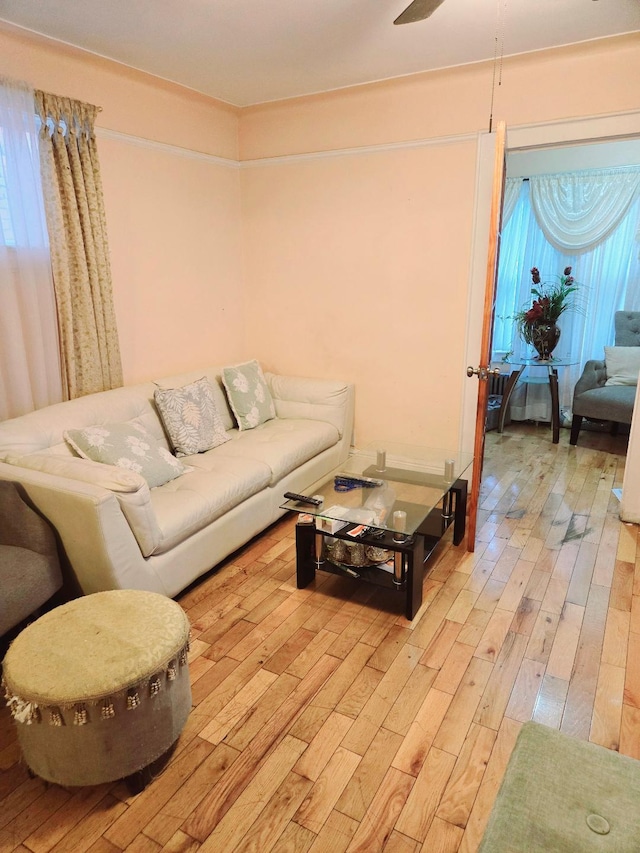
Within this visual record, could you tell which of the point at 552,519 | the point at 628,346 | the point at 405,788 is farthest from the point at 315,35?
the point at 628,346

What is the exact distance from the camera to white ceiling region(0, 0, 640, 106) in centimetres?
236

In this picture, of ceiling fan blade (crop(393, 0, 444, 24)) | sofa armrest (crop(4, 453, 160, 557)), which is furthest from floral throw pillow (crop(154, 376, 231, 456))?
ceiling fan blade (crop(393, 0, 444, 24))

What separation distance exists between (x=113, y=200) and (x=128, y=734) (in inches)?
113

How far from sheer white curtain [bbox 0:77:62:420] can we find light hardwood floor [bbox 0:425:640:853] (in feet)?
4.49

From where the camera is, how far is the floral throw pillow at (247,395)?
11.7 ft

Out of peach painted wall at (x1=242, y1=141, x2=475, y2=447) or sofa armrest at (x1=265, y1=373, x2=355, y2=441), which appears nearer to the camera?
peach painted wall at (x1=242, y1=141, x2=475, y2=447)

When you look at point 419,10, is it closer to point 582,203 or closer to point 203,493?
point 203,493

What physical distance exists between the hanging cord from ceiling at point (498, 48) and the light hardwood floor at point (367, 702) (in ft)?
8.53

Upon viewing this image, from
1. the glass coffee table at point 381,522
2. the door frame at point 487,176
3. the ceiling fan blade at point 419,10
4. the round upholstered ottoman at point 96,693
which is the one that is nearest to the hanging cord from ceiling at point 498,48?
the door frame at point 487,176

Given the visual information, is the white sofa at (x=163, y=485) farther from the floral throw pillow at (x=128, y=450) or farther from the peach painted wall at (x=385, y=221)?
the peach painted wall at (x=385, y=221)

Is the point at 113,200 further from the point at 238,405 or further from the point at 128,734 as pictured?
the point at 128,734

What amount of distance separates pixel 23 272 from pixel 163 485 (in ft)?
4.19

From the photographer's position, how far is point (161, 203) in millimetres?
3516

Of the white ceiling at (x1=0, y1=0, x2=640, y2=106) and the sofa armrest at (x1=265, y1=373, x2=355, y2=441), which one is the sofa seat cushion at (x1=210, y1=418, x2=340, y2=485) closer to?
the sofa armrest at (x1=265, y1=373, x2=355, y2=441)
